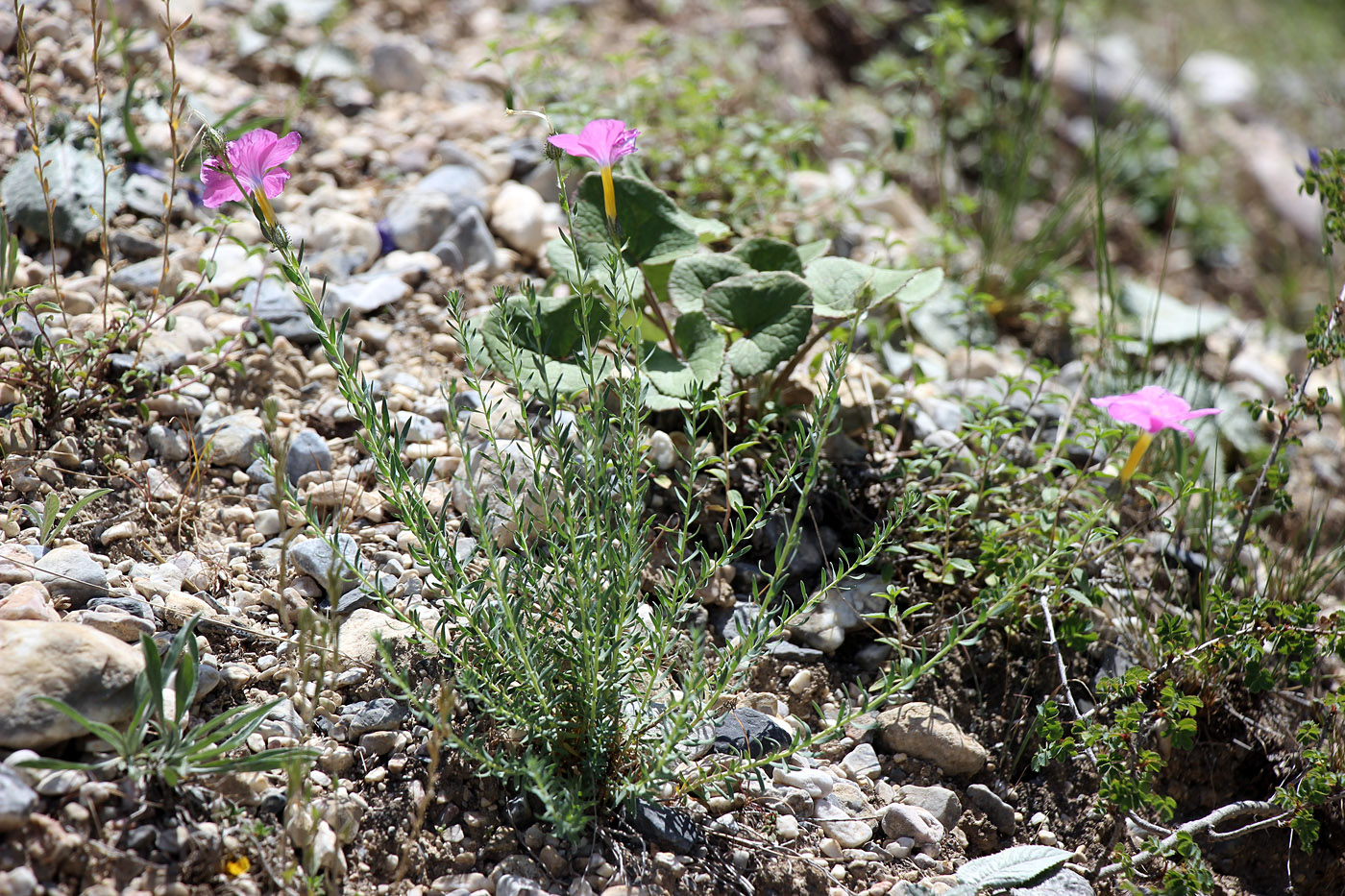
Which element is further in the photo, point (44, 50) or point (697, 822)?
point (44, 50)

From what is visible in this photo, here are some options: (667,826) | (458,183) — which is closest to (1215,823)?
(667,826)

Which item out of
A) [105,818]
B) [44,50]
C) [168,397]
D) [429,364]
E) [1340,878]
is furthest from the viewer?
[44,50]

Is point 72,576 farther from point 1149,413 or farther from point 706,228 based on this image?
point 1149,413

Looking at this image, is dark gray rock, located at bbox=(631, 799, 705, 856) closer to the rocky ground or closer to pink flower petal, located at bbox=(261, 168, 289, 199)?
the rocky ground

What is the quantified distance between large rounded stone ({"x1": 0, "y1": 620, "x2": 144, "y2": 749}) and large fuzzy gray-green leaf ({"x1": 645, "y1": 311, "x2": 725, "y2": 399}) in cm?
112

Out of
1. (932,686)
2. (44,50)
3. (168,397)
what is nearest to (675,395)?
(932,686)

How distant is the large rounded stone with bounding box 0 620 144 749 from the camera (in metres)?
1.42

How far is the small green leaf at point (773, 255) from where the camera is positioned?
2.37 m

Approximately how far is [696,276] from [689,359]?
0.23m

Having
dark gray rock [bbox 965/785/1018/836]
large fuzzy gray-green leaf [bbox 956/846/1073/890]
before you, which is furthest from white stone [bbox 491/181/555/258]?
large fuzzy gray-green leaf [bbox 956/846/1073/890]

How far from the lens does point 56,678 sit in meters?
1.45

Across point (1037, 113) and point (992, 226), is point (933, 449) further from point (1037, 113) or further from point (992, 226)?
point (1037, 113)

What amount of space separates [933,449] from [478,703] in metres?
1.22

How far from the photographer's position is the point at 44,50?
284 cm
